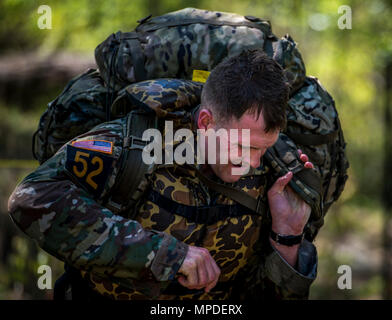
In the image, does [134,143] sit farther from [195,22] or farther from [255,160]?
[195,22]

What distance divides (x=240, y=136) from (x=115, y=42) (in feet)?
3.05

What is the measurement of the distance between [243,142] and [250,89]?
0.81 ft

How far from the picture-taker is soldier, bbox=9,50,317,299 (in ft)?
7.19

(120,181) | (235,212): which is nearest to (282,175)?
(235,212)

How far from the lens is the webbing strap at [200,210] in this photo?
2463 mm

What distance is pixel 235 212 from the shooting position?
8.55ft

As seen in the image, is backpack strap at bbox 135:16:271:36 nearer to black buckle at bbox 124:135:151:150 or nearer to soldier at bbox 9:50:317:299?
soldier at bbox 9:50:317:299

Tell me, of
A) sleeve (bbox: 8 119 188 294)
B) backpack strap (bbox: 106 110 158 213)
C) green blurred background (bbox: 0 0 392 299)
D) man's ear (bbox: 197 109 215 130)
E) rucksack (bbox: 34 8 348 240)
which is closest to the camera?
sleeve (bbox: 8 119 188 294)

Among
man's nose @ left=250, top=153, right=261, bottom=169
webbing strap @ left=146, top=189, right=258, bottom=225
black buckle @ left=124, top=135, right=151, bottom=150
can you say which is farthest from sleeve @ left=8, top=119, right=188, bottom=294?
man's nose @ left=250, top=153, right=261, bottom=169

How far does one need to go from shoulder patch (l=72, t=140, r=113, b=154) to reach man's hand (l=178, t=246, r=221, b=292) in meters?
0.58

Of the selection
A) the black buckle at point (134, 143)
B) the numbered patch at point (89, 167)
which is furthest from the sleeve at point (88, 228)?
the black buckle at point (134, 143)

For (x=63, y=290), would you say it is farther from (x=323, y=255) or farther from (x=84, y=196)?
(x=323, y=255)

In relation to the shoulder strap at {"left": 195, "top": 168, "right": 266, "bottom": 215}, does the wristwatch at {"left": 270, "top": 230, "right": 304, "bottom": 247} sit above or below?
below
